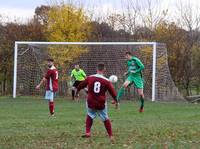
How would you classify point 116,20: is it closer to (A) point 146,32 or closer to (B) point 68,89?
(A) point 146,32

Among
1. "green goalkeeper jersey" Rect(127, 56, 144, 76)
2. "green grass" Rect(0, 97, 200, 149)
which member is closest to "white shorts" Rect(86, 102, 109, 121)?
"green grass" Rect(0, 97, 200, 149)

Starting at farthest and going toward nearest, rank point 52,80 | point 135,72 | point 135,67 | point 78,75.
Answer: point 78,75 < point 135,72 < point 135,67 < point 52,80

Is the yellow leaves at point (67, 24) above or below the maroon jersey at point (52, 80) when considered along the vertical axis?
above

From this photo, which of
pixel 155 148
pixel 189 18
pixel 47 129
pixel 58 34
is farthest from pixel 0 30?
pixel 155 148

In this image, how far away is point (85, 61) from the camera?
31406mm

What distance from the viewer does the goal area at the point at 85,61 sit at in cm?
2988

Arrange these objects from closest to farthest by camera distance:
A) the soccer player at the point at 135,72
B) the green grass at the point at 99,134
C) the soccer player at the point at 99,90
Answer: the green grass at the point at 99,134
the soccer player at the point at 99,90
the soccer player at the point at 135,72

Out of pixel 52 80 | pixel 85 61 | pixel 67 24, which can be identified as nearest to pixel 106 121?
pixel 52 80

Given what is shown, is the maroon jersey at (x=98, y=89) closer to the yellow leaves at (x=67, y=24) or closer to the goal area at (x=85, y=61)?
the goal area at (x=85, y=61)

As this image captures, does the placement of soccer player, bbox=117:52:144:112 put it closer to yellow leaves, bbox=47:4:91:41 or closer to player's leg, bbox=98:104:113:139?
player's leg, bbox=98:104:113:139

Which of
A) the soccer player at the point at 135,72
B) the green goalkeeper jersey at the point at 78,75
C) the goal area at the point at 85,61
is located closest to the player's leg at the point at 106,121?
the soccer player at the point at 135,72

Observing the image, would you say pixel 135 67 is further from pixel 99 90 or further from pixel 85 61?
pixel 85 61

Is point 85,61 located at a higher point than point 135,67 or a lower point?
higher

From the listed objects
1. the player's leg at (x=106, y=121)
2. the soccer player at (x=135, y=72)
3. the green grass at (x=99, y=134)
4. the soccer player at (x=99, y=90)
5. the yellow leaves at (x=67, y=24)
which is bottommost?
the green grass at (x=99, y=134)
